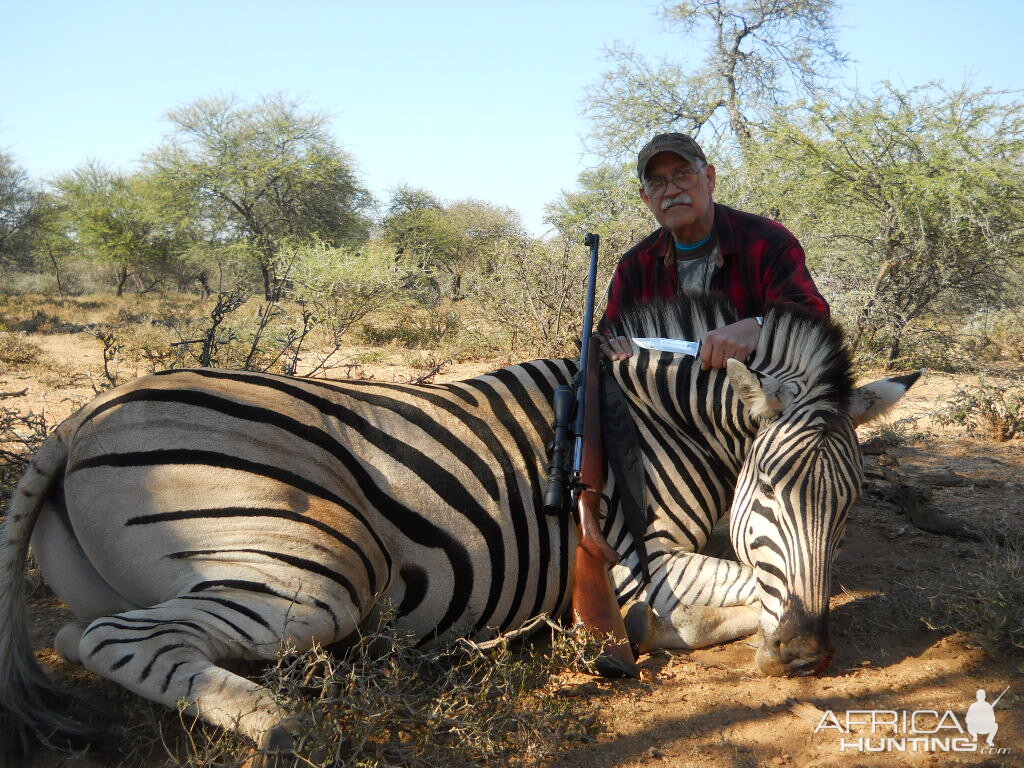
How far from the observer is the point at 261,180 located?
2305 centimetres

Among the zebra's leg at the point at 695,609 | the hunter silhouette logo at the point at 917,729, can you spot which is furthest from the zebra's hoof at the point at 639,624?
the hunter silhouette logo at the point at 917,729

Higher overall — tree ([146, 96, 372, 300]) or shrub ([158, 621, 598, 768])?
tree ([146, 96, 372, 300])

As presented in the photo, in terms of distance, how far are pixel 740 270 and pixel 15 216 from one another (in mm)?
28362

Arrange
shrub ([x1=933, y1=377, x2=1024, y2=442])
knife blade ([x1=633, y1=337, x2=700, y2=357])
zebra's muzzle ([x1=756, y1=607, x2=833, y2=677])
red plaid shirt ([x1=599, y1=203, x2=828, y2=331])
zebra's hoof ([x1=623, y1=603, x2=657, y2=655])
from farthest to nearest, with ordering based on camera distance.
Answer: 1. shrub ([x1=933, y1=377, x2=1024, y2=442])
2. red plaid shirt ([x1=599, y1=203, x2=828, y2=331])
3. knife blade ([x1=633, y1=337, x2=700, y2=357])
4. zebra's hoof ([x1=623, y1=603, x2=657, y2=655])
5. zebra's muzzle ([x1=756, y1=607, x2=833, y2=677])

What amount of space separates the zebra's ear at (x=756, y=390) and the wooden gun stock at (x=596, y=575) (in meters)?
0.59

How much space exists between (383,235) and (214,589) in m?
25.8

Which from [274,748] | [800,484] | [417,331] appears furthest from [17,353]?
[800,484]

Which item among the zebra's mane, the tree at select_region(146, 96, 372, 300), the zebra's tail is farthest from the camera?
the tree at select_region(146, 96, 372, 300)

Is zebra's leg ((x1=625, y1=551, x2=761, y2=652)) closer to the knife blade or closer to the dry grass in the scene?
the dry grass

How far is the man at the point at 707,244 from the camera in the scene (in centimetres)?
353

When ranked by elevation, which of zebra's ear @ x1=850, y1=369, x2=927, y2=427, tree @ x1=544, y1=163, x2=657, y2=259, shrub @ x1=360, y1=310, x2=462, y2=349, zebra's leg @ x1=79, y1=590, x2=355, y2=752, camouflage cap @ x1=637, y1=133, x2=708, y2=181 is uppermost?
tree @ x1=544, y1=163, x2=657, y2=259

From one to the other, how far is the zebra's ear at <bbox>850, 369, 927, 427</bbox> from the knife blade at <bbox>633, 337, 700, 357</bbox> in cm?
64

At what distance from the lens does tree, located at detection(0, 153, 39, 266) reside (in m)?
24.8

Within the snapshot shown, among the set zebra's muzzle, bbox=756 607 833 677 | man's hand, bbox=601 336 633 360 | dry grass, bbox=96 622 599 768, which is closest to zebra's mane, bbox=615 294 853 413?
man's hand, bbox=601 336 633 360
